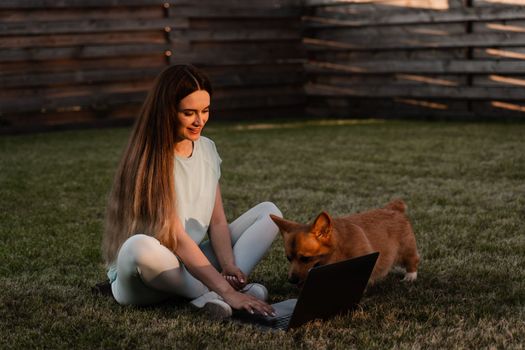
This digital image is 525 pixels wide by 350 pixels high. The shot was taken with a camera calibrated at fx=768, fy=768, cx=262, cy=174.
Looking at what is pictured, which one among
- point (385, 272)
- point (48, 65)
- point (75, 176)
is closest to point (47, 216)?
point (75, 176)

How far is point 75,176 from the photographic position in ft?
21.2

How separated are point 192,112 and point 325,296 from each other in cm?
90

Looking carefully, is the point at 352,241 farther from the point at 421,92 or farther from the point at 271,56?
the point at 271,56

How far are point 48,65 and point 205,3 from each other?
235 cm

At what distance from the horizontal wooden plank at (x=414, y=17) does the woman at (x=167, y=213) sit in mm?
6909

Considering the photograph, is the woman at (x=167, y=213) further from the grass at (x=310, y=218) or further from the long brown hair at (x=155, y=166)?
the grass at (x=310, y=218)

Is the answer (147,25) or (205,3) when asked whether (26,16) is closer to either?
(147,25)

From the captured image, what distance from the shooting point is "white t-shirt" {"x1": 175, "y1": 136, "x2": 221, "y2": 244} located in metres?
3.21

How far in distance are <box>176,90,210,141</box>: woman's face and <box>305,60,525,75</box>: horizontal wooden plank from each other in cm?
698

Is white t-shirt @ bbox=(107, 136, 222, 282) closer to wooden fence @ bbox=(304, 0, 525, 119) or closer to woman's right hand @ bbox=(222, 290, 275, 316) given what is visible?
woman's right hand @ bbox=(222, 290, 275, 316)

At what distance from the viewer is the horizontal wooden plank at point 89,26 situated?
9.48 meters

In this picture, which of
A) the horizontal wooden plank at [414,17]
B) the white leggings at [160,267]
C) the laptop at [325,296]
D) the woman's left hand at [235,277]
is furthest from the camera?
the horizontal wooden plank at [414,17]

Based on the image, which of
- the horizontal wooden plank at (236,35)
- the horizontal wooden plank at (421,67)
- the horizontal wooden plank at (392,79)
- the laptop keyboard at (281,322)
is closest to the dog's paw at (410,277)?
the laptop keyboard at (281,322)

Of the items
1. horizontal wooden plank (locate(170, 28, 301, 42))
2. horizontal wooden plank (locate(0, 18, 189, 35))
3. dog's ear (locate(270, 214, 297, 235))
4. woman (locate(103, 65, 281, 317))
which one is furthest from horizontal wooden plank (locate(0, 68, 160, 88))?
dog's ear (locate(270, 214, 297, 235))
